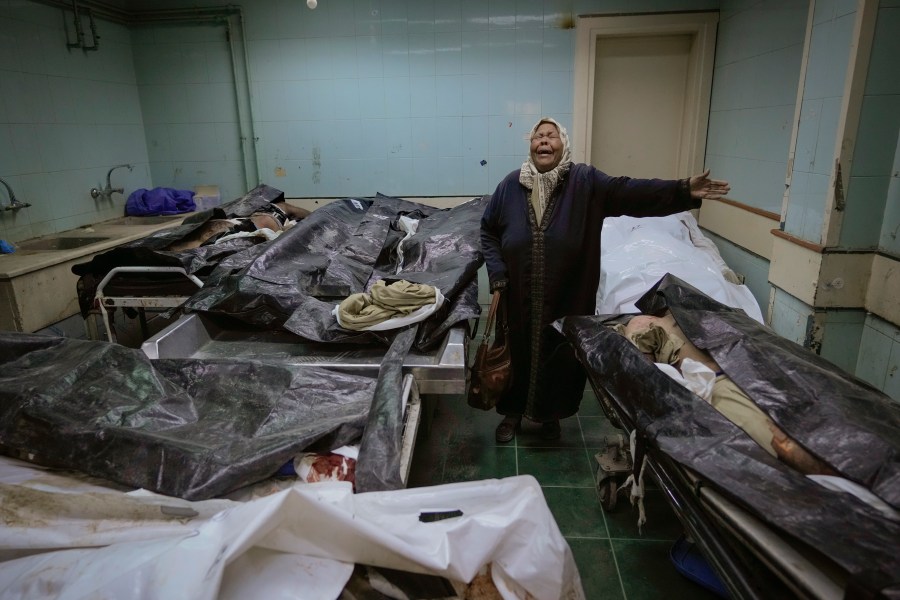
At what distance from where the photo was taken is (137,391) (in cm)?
158

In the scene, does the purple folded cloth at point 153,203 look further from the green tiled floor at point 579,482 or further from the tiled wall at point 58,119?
the green tiled floor at point 579,482

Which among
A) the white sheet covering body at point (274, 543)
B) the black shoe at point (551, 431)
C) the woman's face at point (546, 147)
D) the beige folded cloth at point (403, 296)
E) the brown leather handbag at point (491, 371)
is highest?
the woman's face at point (546, 147)

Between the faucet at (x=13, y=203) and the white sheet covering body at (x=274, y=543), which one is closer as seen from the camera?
the white sheet covering body at (x=274, y=543)

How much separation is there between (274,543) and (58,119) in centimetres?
432

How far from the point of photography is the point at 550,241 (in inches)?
94.0

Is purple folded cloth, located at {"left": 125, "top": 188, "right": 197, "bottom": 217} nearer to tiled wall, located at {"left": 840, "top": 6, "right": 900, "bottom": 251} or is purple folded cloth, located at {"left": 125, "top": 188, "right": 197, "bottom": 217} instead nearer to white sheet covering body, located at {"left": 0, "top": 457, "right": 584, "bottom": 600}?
white sheet covering body, located at {"left": 0, "top": 457, "right": 584, "bottom": 600}

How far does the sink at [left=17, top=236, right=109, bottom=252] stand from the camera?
3771 mm

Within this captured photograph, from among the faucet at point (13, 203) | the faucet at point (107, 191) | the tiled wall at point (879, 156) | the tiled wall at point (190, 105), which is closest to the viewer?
the tiled wall at point (879, 156)

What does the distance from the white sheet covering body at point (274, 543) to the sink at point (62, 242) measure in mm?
3312

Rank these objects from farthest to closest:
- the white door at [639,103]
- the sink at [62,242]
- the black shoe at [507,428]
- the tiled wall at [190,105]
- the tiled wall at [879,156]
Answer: the tiled wall at [190,105], the white door at [639,103], the sink at [62,242], the black shoe at [507,428], the tiled wall at [879,156]

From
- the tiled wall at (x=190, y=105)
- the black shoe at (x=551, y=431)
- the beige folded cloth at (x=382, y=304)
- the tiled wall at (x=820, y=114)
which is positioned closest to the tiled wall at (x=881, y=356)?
the tiled wall at (x=820, y=114)

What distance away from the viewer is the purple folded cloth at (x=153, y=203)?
15.2 feet

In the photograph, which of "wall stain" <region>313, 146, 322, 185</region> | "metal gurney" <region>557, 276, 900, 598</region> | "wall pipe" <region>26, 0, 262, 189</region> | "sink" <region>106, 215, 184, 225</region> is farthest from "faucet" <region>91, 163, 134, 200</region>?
"metal gurney" <region>557, 276, 900, 598</region>

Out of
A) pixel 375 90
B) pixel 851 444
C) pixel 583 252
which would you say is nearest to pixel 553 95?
pixel 375 90
